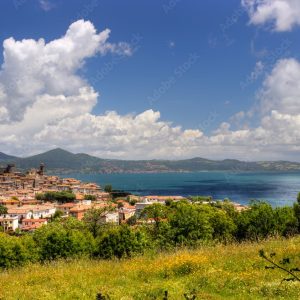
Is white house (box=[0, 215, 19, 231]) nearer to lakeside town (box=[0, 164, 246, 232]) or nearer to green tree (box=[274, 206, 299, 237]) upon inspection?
lakeside town (box=[0, 164, 246, 232])

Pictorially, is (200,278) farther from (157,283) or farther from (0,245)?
(0,245)

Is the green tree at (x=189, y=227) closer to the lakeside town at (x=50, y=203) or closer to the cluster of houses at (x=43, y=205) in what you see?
the lakeside town at (x=50, y=203)

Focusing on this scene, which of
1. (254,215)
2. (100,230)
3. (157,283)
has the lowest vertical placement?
(100,230)

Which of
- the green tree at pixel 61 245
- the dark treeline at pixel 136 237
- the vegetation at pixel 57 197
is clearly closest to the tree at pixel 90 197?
the vegetation at pixel 57 197

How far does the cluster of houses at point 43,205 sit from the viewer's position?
93.8 m

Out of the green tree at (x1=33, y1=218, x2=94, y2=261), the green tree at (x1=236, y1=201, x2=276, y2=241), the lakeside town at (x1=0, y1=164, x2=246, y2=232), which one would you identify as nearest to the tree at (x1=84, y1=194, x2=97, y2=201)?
the lakeside town at (x1=0, y1=164, x2=246, y2=232)

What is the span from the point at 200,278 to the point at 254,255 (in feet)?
9.36

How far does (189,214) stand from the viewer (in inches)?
1519

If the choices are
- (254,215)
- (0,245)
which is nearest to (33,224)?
(0,245)

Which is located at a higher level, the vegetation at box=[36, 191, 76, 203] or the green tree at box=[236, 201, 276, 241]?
the green tree at box=[236, 201, 276, 241]

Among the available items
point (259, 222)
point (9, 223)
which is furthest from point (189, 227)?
point (9, 223)

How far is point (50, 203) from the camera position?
13388cm

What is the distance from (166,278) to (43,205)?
11692 centimetres

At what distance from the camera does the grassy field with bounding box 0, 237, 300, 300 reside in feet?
30.8
